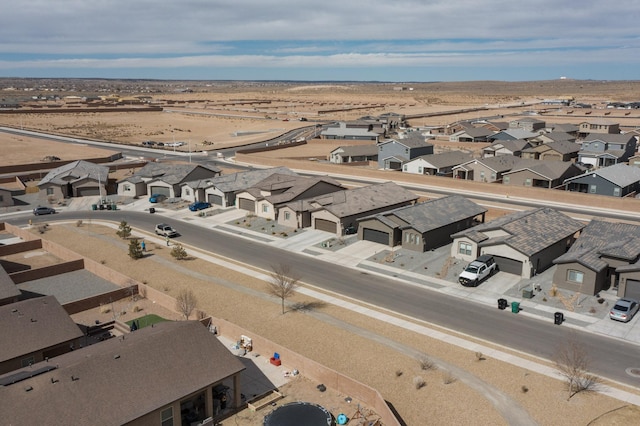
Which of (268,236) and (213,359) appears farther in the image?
(268,236)

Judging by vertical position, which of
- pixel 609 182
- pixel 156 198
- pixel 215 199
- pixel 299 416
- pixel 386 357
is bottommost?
pixel 386 357

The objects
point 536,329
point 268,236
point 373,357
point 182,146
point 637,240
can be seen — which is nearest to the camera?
point 373,357

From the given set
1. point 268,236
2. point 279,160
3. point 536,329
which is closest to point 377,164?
point 279,160

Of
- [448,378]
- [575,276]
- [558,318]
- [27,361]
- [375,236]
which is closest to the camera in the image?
[448,378]

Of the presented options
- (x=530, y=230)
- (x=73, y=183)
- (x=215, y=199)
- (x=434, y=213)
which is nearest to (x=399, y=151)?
(x=215, y=199)

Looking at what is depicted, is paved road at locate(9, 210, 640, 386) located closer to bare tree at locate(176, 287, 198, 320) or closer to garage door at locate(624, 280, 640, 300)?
garage door at locate(624, 280, 640, 300)

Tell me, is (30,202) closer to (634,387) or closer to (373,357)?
(373,357)

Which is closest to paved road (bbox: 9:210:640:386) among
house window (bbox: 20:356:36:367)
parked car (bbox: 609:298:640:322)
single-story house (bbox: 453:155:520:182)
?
parked car (bbox: 609:298:640:322)

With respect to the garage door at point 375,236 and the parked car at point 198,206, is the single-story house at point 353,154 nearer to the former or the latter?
the parked car at point 198,206

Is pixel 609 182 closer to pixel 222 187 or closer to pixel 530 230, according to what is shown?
pixel 530 230
